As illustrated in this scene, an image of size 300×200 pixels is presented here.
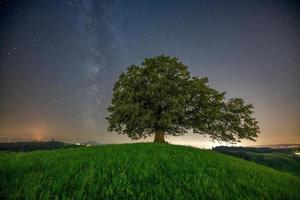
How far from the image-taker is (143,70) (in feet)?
94.0

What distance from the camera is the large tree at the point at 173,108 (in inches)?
990

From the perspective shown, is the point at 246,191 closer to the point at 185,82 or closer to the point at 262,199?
the point at 262,199

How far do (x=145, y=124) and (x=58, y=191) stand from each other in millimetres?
21497

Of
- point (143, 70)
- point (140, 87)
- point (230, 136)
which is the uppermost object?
point (143, 70)

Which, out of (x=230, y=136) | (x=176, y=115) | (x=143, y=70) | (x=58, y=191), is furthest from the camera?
(x=143, y=70)

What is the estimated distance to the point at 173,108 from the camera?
24.6 metres

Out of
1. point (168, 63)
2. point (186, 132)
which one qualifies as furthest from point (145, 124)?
point (168, 63)

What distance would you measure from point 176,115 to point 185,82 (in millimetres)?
5427

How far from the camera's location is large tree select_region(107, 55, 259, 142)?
82.5 feet

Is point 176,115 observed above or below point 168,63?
below

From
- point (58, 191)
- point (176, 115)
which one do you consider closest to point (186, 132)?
point (176, 115)

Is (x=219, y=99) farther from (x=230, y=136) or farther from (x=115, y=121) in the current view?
(x=115, y=121)

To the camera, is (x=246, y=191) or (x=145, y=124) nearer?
(x=246, y=191)

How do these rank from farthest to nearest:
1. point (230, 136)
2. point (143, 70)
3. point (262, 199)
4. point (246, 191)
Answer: point (143, 70)
point (230, 136)
point (246, 191)
point (262, 199)
